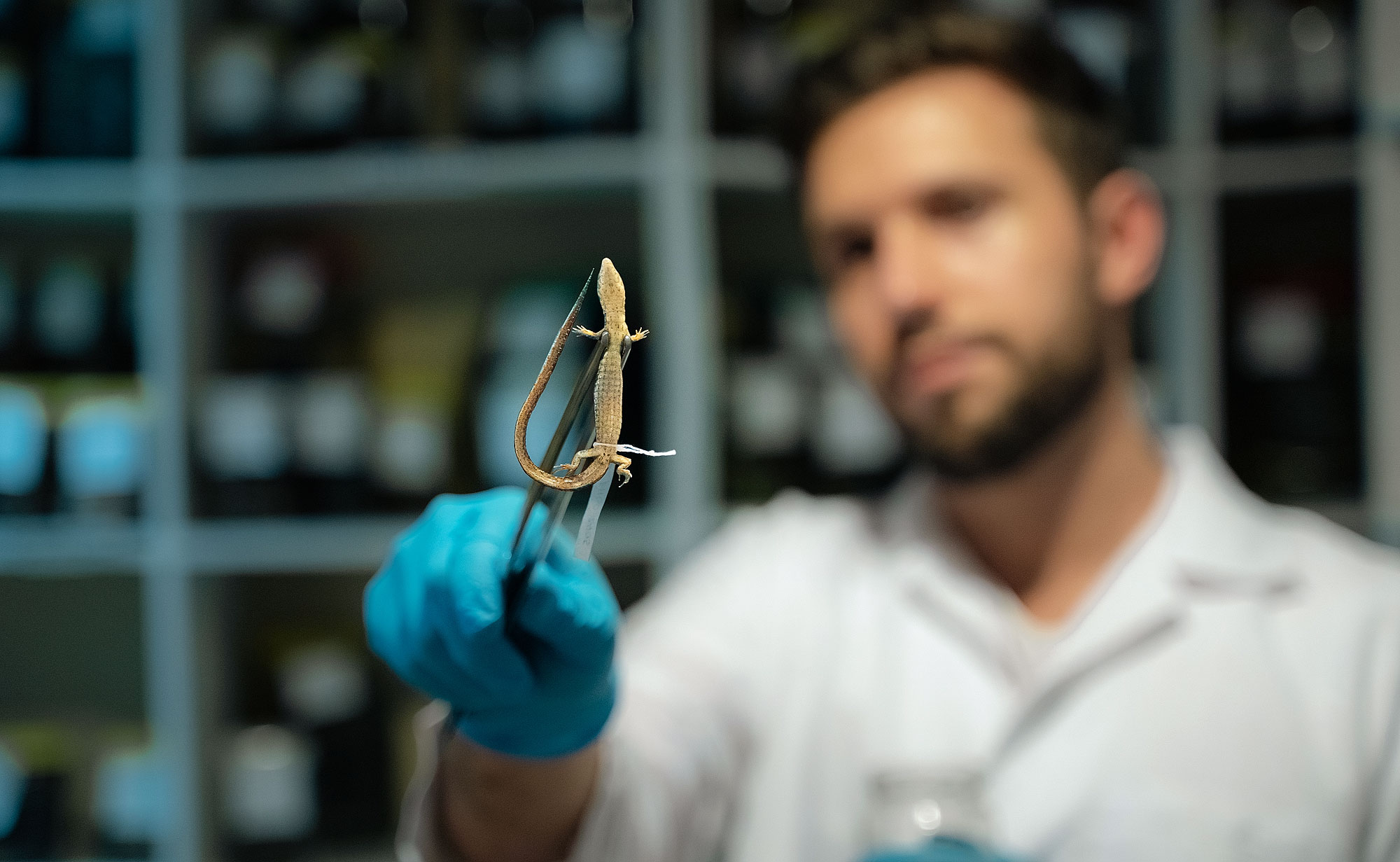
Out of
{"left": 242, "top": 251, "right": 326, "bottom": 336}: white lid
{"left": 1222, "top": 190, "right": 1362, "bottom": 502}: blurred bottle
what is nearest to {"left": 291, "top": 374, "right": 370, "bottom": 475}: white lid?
{"left": 242, "top": 251, "right": 326, "bottom": 336}: white lid

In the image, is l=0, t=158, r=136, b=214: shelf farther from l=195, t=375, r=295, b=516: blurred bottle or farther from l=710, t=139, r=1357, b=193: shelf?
l=710, t=139, r=1357, b=193: shelf

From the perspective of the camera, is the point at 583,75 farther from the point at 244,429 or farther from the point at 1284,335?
the point at 1284,335

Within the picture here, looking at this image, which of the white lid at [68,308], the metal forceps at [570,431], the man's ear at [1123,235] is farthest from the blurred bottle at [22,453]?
the man's ear at [1123,235]

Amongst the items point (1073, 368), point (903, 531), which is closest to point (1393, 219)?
point (1073, 368)

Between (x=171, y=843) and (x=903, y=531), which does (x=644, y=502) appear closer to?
(x=903, y=531)

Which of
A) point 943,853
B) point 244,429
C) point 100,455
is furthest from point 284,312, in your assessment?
point 943,853

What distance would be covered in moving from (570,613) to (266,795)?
3.14ft

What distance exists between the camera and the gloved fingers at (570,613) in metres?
0.45

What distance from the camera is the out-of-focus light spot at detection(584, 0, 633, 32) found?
48.7 inches

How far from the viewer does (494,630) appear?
447mm

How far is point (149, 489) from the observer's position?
1.15 m

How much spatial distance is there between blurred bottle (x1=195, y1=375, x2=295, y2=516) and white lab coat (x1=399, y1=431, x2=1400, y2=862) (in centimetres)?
56

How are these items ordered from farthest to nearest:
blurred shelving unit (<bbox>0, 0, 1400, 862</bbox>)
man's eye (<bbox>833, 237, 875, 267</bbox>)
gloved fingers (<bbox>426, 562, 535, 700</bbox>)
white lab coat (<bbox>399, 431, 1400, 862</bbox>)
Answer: blurred shelving unit (<bbox>0, 0, 1400, 862</bbox>) → man's eye (<bbox>833, 237, 875, 267</bbox>) → white lab coat (<bbox>399, 431, 1400, 862</bbox>) → gloved fingers (<bbox>426, 562, 535, 700</bbox>)

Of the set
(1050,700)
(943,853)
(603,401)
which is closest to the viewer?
(603,401)
